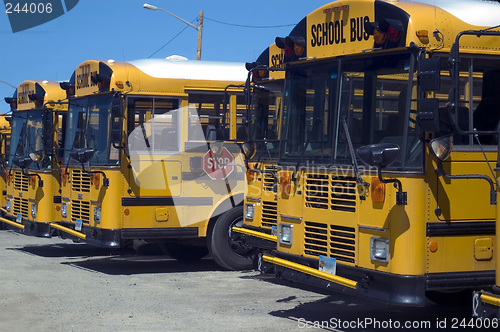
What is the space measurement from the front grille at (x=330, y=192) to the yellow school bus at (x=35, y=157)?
5951 millimetres

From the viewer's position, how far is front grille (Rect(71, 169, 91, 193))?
10633 mm

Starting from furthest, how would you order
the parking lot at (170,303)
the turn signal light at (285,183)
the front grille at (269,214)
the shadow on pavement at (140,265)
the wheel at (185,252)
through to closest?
the wheel at (185,252)
the shadow on pavement at (140,265)
the front grille at (269,214)
the turn signal light at (285,183)
the parking lot at (170,303)

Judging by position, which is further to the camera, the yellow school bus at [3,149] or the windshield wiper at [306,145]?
the yellow school bus at [3,149]

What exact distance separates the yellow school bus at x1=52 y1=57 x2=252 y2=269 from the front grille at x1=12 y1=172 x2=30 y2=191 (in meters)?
2.29

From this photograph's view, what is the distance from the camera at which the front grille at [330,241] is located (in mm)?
6449

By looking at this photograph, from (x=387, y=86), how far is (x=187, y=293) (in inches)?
158

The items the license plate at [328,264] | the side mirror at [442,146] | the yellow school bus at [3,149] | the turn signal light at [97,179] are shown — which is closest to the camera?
the side mirror at [442,146]

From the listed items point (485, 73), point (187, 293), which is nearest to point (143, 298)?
point (187, 293)

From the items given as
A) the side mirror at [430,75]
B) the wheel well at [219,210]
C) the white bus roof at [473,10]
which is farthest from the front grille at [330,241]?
the wheel well at [219,210]

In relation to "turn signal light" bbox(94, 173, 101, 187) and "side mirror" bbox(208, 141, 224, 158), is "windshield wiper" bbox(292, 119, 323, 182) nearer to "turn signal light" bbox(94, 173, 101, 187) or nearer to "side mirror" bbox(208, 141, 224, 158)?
"side mirror" bbox(208, 141, 224, 158)

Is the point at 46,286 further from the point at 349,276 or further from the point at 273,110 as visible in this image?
the point at 349,276

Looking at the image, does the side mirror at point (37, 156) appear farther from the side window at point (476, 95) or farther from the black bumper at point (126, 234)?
the side window at point (476, 95)

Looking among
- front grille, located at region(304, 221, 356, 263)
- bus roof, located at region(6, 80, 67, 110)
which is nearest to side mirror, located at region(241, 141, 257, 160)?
front grille, located at region(304, 221, 356, 263)

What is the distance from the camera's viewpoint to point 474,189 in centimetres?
604
